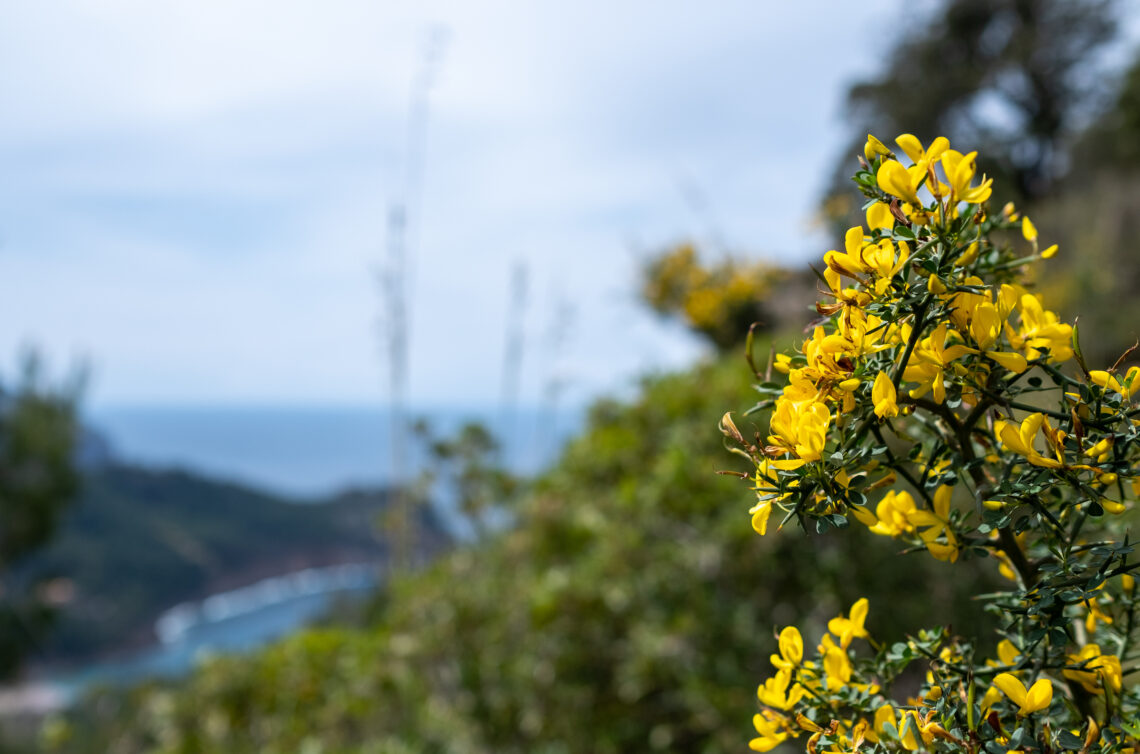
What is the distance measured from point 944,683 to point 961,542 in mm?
127

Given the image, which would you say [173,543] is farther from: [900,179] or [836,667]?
[900,179]

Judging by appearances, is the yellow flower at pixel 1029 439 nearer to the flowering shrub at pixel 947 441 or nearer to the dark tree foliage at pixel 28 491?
the flowering shrub at pixel 947 441

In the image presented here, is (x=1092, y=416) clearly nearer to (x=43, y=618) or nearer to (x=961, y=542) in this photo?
(x=961, y=542)

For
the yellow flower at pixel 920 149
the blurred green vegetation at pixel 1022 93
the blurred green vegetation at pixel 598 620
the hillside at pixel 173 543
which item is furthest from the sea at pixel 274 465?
the blurred green vegetation at pixel 1022 93

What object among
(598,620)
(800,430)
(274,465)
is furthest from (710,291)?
(274,465)

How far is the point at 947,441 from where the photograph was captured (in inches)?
25.6

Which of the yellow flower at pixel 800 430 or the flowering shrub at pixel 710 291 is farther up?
the flowering shrub at pixel 710 291

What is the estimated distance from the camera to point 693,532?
2.41m

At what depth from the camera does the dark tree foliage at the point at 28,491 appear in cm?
1281

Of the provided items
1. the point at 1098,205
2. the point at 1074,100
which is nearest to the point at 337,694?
the point at 1098,205

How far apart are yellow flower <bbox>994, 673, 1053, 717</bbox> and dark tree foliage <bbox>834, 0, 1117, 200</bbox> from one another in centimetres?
1209

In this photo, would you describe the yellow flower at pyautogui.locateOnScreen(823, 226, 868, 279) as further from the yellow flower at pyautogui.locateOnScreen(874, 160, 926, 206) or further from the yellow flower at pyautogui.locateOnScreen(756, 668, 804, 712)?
the yellow flower at pyautogui.locateOnScreen(756, 668, 804, 712)

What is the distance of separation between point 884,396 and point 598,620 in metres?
2.20

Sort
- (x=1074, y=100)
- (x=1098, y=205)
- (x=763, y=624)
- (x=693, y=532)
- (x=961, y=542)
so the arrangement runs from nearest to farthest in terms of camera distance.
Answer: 1. (x=961, y=542)
2. (x=763, y=624)
3. (x=693, y=532)
4. (x=1098, y=205)
5. (x=1074, y=100)
